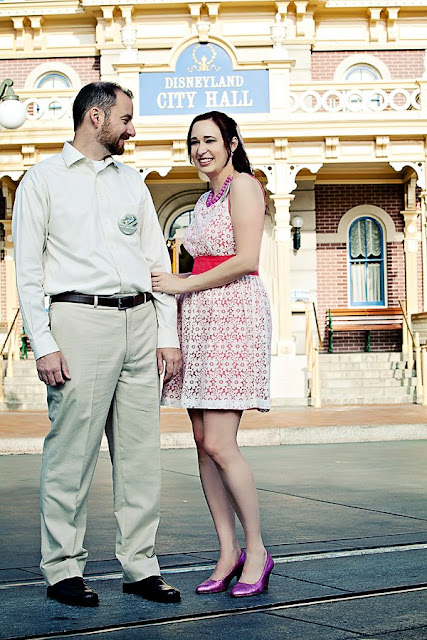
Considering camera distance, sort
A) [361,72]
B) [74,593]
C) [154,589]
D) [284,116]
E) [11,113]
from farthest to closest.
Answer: [361,72], [284,116], [11,113], [154,589], [74,593]

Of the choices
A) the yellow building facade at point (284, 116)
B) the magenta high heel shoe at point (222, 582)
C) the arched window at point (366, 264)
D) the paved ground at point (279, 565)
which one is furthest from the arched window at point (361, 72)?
the magenta high heel shoe at point (222, 582)

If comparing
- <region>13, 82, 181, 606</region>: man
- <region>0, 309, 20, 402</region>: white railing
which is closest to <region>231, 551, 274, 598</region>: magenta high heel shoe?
<region>13, 82, 181, 606</region>: man

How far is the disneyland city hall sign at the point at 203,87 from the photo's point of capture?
59.3ft

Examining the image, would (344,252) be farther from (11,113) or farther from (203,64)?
(11,113)

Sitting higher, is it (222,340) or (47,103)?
(47,103)

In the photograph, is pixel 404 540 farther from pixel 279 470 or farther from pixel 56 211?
pixel 279 470

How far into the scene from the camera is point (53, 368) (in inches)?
156

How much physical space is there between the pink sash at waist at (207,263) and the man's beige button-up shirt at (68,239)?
0.32 meters

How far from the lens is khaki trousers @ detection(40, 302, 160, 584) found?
4047mm

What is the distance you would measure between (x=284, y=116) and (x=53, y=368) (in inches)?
581

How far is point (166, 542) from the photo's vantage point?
5.42 metres

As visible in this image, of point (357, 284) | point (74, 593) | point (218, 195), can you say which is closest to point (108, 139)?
point (218, 195)

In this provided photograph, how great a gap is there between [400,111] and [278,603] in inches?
610

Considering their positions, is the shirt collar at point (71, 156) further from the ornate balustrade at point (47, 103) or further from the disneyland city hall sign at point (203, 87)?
the ornate balustrade at point (47, 103)
